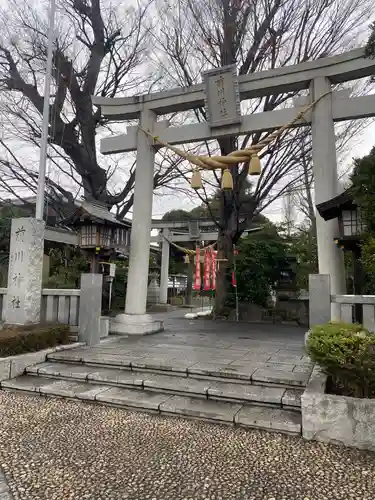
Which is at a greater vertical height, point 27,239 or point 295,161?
point 295,161

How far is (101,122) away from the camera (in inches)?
542

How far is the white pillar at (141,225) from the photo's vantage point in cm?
869

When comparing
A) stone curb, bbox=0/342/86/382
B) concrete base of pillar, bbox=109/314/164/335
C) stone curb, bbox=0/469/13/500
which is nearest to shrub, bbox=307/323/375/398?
stone curb, bbox=0/469/13/500

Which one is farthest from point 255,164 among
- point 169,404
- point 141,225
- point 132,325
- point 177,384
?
point 169,404

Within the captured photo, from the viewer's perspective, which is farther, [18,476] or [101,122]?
[101,122]

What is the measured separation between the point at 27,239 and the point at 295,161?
895cm

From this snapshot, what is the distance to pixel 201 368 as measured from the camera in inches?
192

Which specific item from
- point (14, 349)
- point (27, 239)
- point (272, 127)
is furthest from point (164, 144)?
point (14, 349)

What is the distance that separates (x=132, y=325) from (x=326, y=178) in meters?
5.57

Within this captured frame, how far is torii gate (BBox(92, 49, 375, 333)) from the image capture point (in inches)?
287

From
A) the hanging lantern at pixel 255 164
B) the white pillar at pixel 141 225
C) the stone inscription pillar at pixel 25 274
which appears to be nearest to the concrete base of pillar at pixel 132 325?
the white pillar at pixel 141 225

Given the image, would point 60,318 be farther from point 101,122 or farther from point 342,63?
point 101,122

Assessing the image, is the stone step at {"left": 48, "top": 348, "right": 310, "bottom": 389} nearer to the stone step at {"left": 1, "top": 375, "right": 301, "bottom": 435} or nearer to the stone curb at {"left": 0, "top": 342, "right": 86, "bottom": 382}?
the stone curb at {"left": 0, "top": 342, "right": 86, "bottom": 382}

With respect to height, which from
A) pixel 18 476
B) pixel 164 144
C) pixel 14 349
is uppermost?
pixel 164 144
